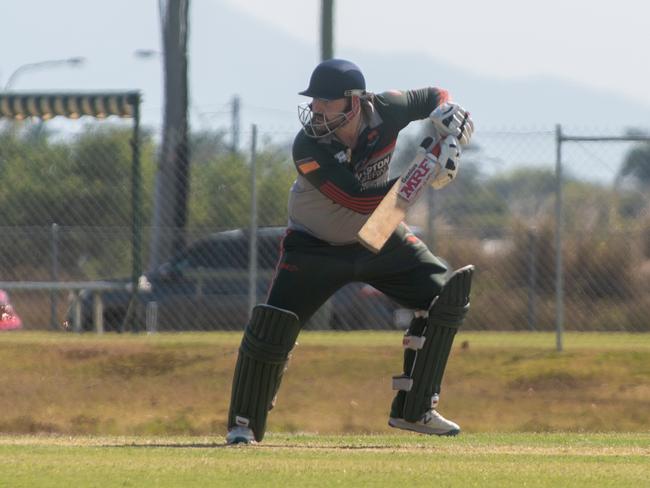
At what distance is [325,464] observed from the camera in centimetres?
729

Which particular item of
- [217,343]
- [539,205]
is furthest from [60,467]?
[539,205]

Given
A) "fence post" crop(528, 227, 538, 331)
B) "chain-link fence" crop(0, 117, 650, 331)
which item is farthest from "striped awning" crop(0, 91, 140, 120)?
"fence post" crop(528, 227, 538, 331)

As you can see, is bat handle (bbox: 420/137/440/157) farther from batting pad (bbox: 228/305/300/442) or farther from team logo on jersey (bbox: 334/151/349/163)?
batting pad (bbox: 228/305/300/442)

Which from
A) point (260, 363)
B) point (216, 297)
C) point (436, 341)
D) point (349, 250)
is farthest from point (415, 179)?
point (216, 297)

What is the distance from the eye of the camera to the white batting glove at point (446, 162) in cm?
849

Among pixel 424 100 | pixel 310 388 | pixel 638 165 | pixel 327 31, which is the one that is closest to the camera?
pixel 424 100

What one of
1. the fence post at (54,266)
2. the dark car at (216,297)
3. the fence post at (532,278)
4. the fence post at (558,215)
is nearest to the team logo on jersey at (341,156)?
the fence post at (558,215)

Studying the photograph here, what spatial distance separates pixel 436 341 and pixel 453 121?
3.70 ft

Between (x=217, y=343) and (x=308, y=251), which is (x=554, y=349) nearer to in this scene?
(x=217, y=343)

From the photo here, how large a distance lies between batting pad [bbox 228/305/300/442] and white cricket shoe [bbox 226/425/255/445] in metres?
0.03

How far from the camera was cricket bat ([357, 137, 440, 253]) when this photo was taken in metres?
8.28

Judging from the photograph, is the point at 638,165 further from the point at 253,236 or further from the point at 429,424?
the point at 429,424

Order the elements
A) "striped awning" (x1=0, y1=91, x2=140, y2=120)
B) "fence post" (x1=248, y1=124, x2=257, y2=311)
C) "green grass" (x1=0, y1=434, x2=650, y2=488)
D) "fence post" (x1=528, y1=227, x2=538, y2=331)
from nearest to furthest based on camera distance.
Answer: "green grass" (x1=0, y1=434, x2=650, y2=488) < "fence post" (x1=248, y1=124, x2=257, y2=311) < "striped awning" (x1=0, y1=91, x2=140, y2=120) < "fence post" (x1=528, y1=227, x2=538, y2=331)

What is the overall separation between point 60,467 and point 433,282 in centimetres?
245
